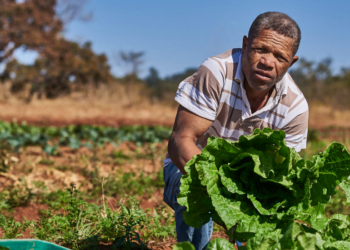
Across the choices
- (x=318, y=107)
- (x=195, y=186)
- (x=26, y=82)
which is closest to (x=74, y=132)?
(x=195, y=186)

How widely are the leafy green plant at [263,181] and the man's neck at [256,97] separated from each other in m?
0.77

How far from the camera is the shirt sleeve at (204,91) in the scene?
7.13ft

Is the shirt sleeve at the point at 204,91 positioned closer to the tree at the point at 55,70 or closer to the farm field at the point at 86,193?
the farm field at the point at 86,193

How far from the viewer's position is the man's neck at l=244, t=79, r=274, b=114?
2.32m

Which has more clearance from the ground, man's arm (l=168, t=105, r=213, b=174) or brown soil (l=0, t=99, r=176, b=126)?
man's arm (l=168, t=105, r=213, b=174)

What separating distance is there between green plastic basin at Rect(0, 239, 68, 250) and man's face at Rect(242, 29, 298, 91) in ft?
4.70

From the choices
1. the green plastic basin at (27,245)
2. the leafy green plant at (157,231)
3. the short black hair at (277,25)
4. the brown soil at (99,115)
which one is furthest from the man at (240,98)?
the brown soil at (99,115)

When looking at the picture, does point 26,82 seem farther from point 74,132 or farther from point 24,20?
point 74,132

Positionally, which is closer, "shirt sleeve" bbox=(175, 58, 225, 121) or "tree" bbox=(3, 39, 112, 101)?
"shirt sleeve" bbox=(175, 58, 225, 121)

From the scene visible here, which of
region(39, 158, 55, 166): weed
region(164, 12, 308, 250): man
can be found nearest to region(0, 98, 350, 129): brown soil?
region(39, 158, 55, 166): weed

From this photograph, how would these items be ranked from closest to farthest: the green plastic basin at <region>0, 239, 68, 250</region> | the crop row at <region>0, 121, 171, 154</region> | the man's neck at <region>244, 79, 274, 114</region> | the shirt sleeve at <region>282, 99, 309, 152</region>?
the green plastic basin at <region>0, 239, 68, 250</region> → the man's neck at <region>244, 79, 274, 114</region> → the shirt sleeve at <region>282, 99, 309, 152</region> → the crop row at <region>0, 121, 171, 154</region>

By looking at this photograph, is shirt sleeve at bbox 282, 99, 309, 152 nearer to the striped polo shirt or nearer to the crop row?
the striped polo shirt

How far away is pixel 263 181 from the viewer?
1.57 m

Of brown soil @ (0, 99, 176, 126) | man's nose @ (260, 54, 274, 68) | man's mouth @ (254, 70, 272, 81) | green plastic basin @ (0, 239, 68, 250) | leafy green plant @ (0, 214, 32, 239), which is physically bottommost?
brown soil @ (0, 99, 176, 126)
